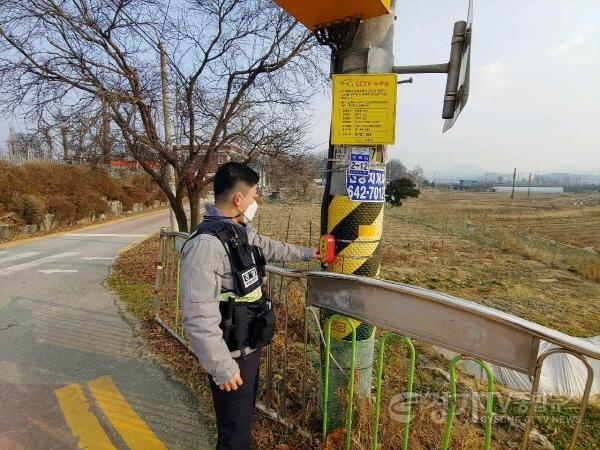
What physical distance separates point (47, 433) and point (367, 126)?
3.14 m

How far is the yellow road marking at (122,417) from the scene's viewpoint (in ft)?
8.17

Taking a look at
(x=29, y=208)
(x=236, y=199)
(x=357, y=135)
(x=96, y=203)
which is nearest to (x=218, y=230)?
(x=236, y=199)

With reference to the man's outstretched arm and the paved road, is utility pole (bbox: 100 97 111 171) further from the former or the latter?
the man's outstretched arm

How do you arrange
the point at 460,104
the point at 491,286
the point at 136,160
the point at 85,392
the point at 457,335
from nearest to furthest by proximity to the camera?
the point at 457,335
the point at 460,104
the point at 85,392
the point at 136,160
the point at 491,286

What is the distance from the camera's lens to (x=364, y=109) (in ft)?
6.93

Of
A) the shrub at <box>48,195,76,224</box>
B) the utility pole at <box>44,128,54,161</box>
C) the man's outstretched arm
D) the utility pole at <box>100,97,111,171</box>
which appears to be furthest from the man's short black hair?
the shrub at <box>48,195,76,224</box>

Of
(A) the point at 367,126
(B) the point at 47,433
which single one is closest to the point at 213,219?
(A) the point at 367,126

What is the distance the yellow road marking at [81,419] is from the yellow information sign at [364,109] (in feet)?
8.77

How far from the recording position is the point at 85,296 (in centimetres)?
588

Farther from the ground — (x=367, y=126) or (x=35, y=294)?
(x=367, y=126)

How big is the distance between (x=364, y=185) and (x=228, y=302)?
1086 millimetres

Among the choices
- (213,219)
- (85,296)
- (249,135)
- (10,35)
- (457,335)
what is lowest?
(85,296)

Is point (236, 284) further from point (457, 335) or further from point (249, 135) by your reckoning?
point (249, 135)

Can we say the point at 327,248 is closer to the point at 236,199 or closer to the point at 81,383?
the point at 236,199
